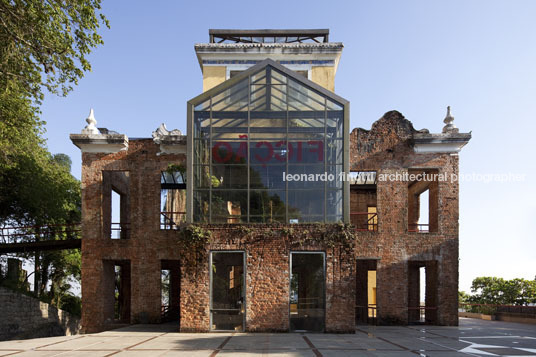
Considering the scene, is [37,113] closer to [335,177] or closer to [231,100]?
[231,100]

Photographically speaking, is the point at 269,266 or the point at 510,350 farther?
the point at 269,266

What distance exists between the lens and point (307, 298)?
45.2ft

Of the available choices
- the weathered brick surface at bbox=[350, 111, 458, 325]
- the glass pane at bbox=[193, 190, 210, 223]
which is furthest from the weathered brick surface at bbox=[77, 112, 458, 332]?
the glass pane at bbox=[193, 190, 210, 223]

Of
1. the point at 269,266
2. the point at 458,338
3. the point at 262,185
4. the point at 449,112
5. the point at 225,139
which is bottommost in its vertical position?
the point at 458,338

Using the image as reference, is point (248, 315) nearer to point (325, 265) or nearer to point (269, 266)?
point (269, 266)

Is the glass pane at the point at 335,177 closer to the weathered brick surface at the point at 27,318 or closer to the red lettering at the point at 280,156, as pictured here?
the red lettering at the point at 280,156

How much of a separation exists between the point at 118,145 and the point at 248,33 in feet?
29.6

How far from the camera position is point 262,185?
46.4 ft

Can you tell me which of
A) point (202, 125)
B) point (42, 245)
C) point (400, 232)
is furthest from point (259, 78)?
point (42, 245)

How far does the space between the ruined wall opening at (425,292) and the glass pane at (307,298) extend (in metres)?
5.21

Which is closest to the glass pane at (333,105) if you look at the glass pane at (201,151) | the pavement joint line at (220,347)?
the glass pane at (201,151)

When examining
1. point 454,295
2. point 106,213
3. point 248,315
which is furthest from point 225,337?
point 454,295

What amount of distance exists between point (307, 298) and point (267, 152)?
16.4 feet

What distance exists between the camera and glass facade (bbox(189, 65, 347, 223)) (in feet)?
46.2
